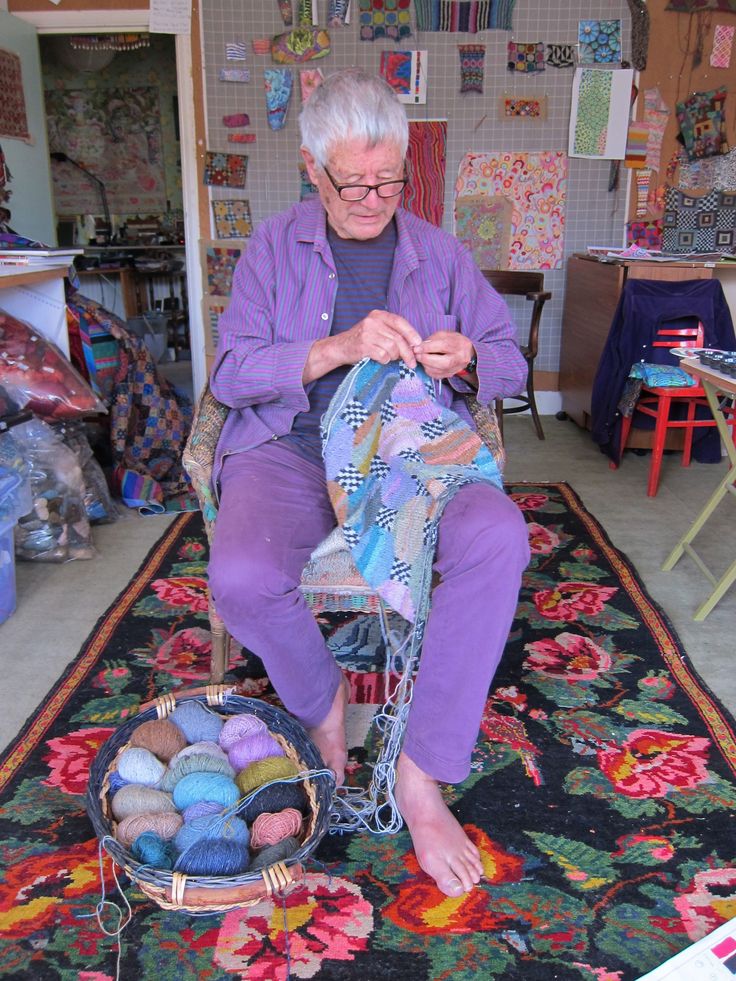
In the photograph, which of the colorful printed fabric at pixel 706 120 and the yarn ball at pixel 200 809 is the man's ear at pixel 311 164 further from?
the colorful printed fabric at pixel 706 120

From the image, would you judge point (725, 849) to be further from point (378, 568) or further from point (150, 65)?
point (150, 65)

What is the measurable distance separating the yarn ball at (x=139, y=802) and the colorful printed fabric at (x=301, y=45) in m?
3.77

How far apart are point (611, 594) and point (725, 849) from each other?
103 cm

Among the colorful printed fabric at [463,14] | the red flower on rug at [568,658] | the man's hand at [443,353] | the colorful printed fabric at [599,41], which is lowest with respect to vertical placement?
the red flower on rug at [568,658]

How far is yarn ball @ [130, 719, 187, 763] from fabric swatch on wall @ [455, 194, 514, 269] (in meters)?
3.37

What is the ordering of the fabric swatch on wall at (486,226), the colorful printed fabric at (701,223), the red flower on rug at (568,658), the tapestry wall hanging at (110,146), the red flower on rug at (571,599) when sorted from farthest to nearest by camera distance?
the tapestry wall hanging at (110,146), the fabric swatch on wall at (486,226), the colorful printed fabric at (701,223), the red flower on rug at (571,599), the red flower on rug at (568,658)

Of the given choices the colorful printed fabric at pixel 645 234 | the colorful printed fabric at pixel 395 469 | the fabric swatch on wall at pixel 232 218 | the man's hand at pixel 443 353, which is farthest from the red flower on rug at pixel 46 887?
the colorful printed fabric at pixel 645 234

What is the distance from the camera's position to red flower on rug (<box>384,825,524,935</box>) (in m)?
1.30

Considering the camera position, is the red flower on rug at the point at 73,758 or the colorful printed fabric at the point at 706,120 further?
the colorful printed fabric at the point at 706,120

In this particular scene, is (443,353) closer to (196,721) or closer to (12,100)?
(196,721)

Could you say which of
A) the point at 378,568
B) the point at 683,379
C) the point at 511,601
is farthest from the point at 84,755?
the point at 683,379

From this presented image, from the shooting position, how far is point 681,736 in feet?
5.78

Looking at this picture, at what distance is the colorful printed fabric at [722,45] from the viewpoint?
13.3 feet

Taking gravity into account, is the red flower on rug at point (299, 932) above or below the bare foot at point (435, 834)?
below
